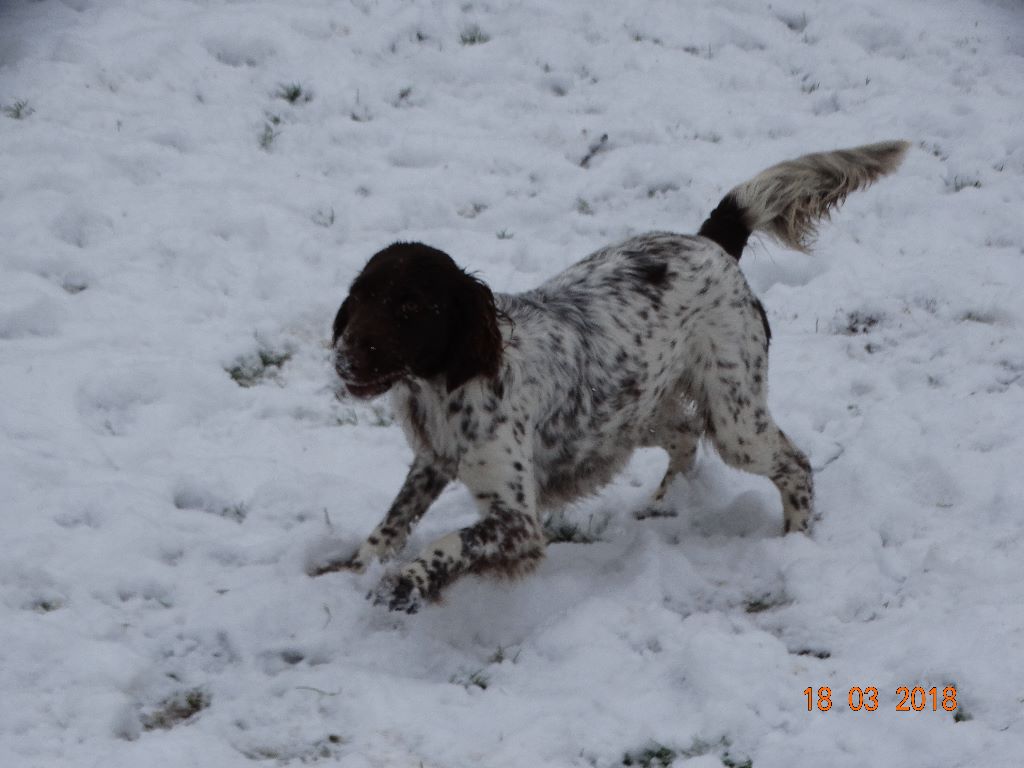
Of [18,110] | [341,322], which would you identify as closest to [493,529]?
[341,322]

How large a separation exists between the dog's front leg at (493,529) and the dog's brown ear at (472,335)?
0.26 meters

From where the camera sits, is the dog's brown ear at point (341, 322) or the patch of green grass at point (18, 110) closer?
the dog's brown ear at point (341, 322)

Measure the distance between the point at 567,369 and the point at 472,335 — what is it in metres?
0.53

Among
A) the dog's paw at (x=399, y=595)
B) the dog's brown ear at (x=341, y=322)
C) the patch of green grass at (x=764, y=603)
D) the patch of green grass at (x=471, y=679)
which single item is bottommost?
the patch of green grass at (x=471, y=679)

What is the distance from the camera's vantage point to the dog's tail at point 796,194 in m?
4.17

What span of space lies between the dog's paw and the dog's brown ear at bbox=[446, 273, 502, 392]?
24.0 inches

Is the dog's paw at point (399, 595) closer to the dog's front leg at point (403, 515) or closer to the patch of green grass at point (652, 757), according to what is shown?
the dog's front leg at point (403, 515)

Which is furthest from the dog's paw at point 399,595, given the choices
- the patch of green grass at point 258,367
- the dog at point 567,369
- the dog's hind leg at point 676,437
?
the patch of green grass at point 258,367

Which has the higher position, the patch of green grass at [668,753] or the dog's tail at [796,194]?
the dog's tail at [796,194]

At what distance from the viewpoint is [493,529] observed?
11.2 feet

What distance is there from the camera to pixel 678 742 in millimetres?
2797
